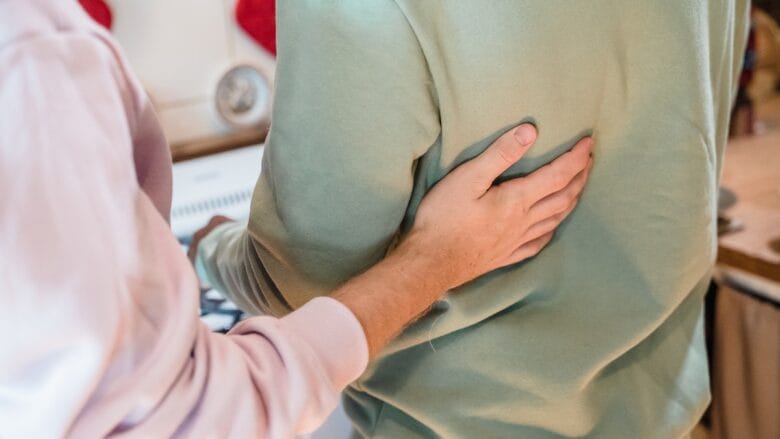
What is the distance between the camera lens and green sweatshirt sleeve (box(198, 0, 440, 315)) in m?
0.48

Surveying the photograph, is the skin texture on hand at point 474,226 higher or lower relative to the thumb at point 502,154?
lower

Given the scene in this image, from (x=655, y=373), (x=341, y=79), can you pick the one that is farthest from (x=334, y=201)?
(x=655, y=373)

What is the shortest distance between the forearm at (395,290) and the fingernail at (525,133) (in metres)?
0.10

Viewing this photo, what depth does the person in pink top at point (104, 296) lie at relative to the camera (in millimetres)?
321

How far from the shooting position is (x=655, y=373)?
0.69m

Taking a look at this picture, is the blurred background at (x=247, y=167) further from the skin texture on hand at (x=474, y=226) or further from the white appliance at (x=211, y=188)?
the skin texture on hand at (x=474, y=226)

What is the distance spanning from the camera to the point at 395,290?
1.66ft

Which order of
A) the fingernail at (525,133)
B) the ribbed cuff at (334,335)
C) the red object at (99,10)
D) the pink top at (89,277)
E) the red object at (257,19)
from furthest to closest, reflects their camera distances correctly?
1. the red object at (257,19)
2. the red object at (99,10)
3. the fingernail at (525,133)
4. the ribbed cuff at (334,335)
5. the pink top at (89,277)

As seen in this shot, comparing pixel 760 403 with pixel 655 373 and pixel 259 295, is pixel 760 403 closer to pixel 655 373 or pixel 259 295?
pixel 655 373

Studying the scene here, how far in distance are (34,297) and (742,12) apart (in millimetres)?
623

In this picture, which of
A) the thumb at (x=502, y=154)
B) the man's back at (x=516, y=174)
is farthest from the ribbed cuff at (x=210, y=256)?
the thumb at (x=502, y=154)

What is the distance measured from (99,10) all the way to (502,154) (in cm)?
85

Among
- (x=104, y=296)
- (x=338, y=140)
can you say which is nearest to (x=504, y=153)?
(x=338, y=140)

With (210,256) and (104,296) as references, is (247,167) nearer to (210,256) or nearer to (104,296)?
(210,256)
